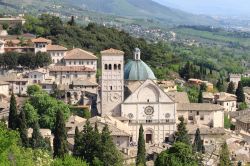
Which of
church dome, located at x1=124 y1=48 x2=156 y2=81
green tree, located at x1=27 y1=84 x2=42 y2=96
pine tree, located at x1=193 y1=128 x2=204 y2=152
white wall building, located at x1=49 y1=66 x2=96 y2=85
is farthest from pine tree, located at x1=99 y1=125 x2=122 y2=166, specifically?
white wall building, located at x1=49 y1=66 x2=96 y2=85

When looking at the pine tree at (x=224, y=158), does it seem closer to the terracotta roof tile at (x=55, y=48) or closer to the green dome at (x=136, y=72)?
the green dome at (x=136, y=72)

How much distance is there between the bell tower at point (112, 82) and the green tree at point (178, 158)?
19260mm

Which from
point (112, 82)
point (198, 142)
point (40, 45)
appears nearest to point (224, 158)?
point (198, 142)

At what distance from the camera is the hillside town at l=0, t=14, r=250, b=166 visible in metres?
57.9

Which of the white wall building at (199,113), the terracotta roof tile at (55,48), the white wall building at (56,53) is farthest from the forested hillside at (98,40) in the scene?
the white wall building at (199,113)

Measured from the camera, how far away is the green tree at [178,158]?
4356 cm

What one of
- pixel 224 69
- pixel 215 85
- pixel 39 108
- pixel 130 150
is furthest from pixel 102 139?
pixel 224 69

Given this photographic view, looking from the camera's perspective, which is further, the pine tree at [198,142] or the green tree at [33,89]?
the green tree at [33,89]

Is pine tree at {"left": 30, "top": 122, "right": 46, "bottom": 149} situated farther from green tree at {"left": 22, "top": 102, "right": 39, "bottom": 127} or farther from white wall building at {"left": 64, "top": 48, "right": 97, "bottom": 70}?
white wall building at {"left": 64, "top": 48, "right": 97, "bottom": 70}

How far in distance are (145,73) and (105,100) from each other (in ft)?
19.9

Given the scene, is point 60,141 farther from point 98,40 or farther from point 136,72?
point 98,40

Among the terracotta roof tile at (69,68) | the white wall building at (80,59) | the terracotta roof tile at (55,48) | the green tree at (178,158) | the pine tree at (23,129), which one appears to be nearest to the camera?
the green tree at (178,158)

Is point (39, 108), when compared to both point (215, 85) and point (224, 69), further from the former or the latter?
point (224, 69)

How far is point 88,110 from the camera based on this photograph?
66.4m
